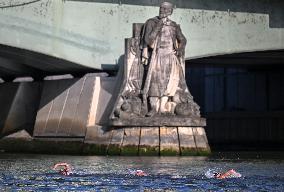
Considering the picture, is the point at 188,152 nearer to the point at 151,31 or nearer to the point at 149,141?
the point at 149,141

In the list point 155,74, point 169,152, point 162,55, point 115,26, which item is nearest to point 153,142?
point 169,152

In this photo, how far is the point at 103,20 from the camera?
44562mm

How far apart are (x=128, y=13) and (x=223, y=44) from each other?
20.6ft

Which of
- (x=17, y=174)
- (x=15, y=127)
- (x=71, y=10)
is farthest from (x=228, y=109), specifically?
(x=17, y=174)

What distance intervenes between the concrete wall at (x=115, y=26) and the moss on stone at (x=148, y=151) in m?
8.26

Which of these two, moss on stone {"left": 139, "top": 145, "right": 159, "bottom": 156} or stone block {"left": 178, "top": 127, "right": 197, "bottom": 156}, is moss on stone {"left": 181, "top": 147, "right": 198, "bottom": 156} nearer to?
stone block {"left": 178, "top": 127, "right": 197, "bottom": 156}

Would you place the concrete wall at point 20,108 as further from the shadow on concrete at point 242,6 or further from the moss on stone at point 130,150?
the moss on stone at point 130,150

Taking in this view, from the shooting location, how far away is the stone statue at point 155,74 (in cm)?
4009

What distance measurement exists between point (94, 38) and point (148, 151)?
931cm

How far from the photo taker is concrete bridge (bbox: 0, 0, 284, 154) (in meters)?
42.5

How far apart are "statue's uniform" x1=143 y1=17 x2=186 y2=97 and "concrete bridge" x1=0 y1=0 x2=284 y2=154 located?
13.3 feet

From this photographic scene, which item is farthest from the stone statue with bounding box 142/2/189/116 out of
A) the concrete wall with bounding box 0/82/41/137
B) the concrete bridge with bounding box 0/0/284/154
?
the concrete wall with bounding box 0/82/41/137

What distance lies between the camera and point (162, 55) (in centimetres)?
4059

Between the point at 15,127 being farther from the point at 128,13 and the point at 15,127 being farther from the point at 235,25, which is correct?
the point at 235,25
